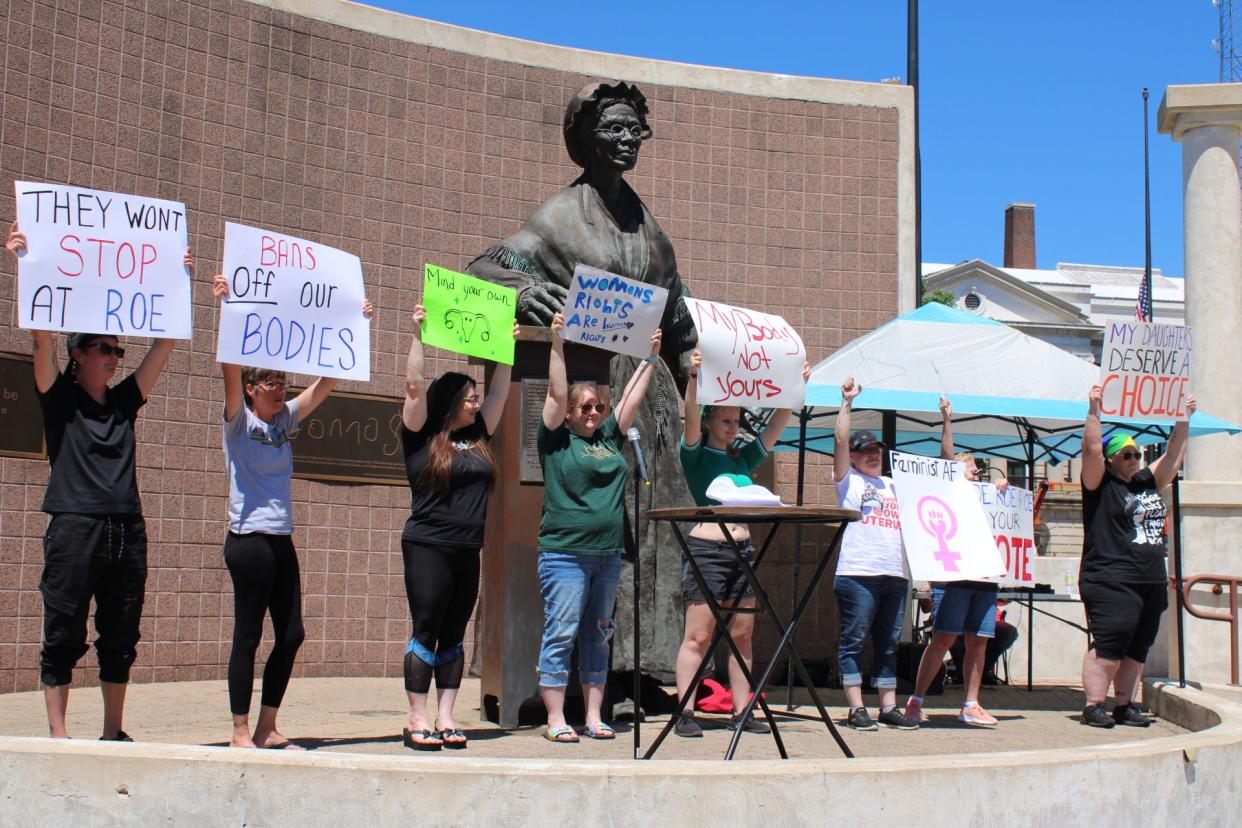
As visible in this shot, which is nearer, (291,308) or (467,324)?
(291,308)

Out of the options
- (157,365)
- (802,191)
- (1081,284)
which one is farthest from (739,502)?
(1081,284)

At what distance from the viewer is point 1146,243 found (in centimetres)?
3838

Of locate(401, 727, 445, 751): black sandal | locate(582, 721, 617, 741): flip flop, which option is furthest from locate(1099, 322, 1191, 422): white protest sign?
locate(401, 727, 445, 751): black sandal

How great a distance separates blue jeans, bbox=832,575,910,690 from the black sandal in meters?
2.21

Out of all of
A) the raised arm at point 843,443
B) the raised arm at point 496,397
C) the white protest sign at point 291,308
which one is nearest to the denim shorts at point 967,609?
the raised arm at point 843,443

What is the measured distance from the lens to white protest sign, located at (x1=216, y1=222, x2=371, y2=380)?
18.8 ft

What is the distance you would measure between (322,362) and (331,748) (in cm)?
165

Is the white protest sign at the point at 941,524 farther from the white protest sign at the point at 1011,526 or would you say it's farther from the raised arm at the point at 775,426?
the raised arm at the point at 775,426

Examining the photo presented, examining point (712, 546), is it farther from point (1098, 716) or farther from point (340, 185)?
point (340, 185)

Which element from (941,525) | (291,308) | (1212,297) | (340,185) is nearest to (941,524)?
(941,525)

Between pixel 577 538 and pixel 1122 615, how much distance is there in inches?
128

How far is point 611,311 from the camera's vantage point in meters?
6.54

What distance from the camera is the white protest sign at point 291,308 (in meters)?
5.72

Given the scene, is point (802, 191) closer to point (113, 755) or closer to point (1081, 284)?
point (113, 755)
